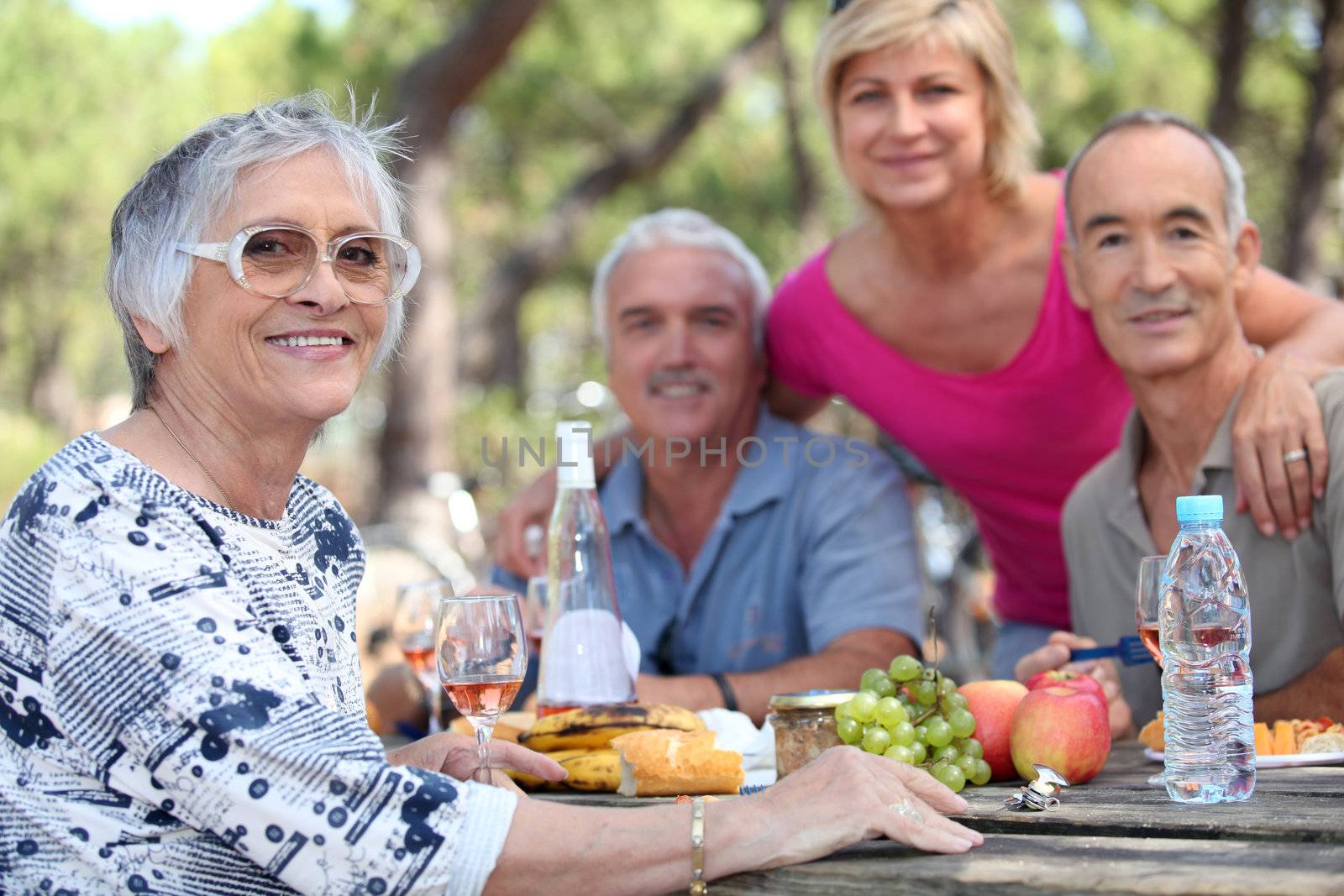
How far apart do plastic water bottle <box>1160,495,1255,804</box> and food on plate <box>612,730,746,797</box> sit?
65 cm

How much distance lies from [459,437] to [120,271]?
31.6 ft

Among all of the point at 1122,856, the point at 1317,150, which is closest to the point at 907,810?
the point at 1122,856

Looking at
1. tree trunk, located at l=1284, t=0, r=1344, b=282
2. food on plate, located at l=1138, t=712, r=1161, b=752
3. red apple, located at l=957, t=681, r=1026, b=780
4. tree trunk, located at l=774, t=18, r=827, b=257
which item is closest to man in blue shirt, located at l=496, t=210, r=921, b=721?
food on plate, located at l=1138, t=712, r=1161, b=752

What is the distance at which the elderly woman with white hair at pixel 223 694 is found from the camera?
154cm

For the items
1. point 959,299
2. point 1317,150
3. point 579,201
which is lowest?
point 959,299

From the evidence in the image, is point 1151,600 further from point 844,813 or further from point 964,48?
point 964,48

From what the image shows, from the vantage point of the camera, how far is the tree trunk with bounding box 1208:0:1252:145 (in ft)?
30.6

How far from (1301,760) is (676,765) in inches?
38.3

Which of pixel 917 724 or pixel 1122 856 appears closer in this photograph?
pixel 1122 856

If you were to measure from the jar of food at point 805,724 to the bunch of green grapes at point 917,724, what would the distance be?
54mm

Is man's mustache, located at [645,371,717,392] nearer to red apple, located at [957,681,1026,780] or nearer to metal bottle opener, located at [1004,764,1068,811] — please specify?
red apple, located at [957,681,1026,780]

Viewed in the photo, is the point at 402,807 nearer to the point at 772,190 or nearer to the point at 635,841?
the point at 635,841

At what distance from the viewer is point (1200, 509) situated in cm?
195

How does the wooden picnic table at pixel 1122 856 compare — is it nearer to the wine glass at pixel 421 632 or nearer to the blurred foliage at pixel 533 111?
the wine glass at pixel 421 632
